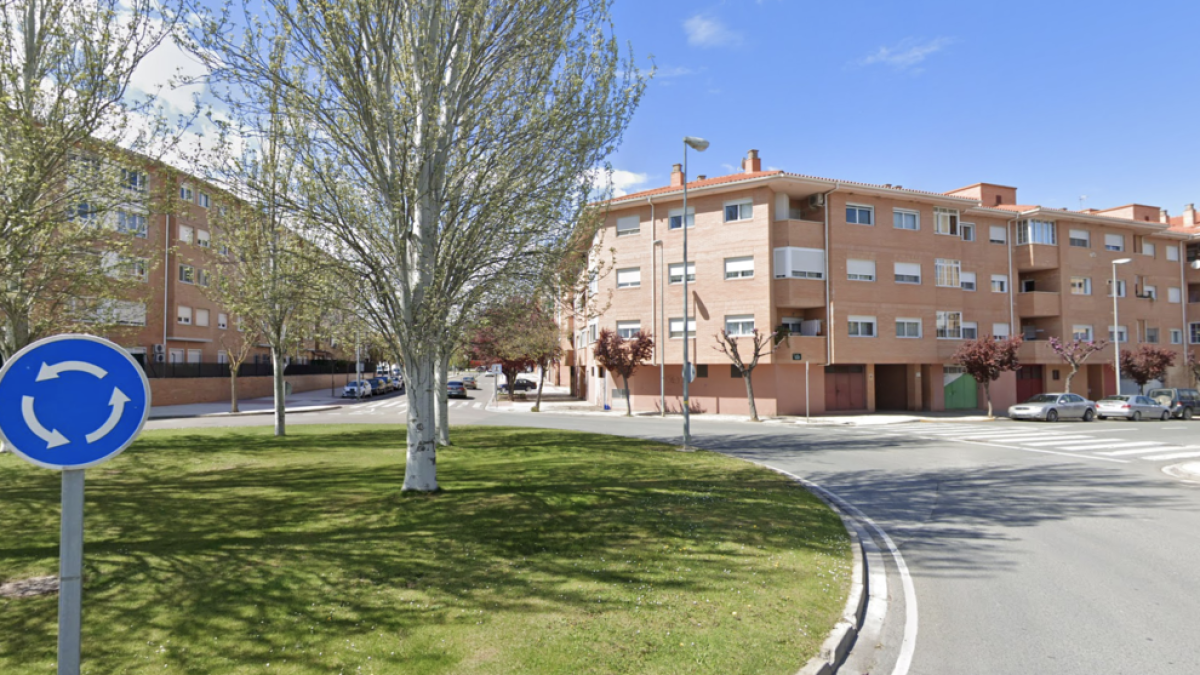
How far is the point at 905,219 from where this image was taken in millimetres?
34938

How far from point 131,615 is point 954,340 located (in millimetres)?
38467

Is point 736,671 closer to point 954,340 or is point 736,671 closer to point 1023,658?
point 1023,658

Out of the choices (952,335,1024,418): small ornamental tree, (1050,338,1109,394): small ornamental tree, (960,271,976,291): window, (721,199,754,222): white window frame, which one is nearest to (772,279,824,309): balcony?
(721,199,754,222): white window frame

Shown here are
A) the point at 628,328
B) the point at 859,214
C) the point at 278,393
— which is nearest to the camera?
the point at 278,393

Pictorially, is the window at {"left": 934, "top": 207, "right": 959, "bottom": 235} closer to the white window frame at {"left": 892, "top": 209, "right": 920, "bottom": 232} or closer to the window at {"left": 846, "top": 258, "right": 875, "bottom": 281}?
the white window frame at {"left": 892, "top": 209, "right": 920, "bottom": 232}

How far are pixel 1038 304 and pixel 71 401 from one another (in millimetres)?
45106

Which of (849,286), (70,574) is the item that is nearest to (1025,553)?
(70,574)

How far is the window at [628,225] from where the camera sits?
3572 cm

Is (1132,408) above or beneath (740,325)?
beneath

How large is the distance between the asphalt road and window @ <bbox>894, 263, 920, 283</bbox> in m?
17.3

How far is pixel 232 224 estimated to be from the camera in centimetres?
1678

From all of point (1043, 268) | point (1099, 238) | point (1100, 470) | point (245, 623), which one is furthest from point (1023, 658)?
point (1099, 238)

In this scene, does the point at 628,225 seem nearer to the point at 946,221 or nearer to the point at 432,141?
the point at 946,221

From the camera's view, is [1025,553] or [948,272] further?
[948,272]
